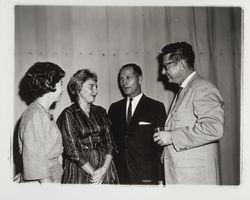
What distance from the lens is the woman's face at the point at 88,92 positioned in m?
1.83

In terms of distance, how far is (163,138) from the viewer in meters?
1.71

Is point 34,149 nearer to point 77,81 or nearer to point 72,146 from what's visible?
point 72,146

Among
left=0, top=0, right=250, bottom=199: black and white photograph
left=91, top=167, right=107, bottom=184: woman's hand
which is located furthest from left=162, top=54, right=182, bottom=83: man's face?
left=91, top=167, right=107, bottom=184: woman's hand

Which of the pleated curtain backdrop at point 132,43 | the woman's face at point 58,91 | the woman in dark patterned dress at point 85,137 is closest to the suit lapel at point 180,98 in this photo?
the pleated curtain backdrop at point 132,43

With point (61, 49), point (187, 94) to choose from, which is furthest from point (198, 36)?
point (61, 49)

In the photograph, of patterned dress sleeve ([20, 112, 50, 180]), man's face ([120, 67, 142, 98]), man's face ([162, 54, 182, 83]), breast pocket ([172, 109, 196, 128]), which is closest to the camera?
patterned dress sleeve ([20, 112, 50, 180])

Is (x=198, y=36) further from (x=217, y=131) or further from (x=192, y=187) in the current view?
(x=192, y=187)

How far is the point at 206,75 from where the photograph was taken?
185cm

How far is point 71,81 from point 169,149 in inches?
26.7

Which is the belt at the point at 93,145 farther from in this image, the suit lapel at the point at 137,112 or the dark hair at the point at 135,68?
the dark hair at the point at 135,68

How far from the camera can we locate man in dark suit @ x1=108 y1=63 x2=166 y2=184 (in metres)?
1.79

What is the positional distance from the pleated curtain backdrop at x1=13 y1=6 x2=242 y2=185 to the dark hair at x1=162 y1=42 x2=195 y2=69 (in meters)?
0.04

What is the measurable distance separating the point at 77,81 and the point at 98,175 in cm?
54

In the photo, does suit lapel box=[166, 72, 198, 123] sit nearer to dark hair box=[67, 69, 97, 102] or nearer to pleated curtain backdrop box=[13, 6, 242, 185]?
pleated curtain backdrop box=[13, 6, 242, 185]
